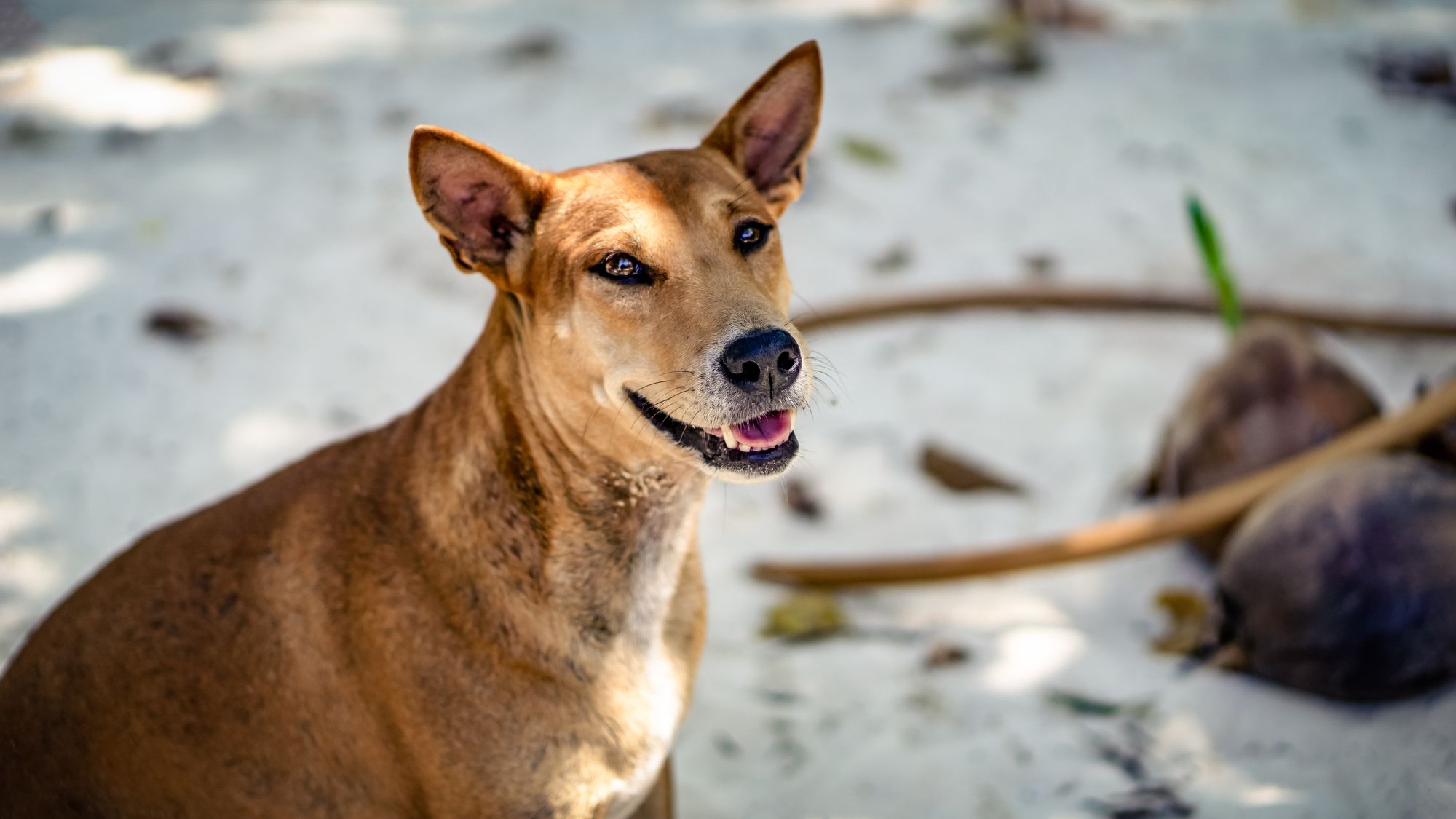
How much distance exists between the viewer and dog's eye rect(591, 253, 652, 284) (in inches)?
89.3

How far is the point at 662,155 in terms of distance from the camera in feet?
8.02

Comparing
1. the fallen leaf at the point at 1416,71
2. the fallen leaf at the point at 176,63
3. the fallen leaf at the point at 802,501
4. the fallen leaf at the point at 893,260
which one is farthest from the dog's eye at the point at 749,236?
the fallen leaf at the point at 1416,71

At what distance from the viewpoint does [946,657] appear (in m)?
3.60

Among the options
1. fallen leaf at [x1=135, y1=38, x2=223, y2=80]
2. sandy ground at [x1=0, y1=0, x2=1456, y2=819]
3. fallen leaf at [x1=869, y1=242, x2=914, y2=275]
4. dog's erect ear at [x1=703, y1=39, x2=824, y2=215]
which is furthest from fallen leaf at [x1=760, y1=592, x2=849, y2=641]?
fallen leaf at [x1=135, y1=38, x2=223, y2=80]

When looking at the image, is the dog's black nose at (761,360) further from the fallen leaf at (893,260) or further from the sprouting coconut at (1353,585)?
the fallen leaf at (893,260)

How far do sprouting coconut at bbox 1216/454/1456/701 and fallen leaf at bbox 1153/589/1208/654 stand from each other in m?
0.15

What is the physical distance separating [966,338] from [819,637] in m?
1.75

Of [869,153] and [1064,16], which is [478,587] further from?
[1064,16]

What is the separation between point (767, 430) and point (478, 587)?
679mm

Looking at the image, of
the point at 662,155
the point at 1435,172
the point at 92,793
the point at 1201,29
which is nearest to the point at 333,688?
the point at 92,793

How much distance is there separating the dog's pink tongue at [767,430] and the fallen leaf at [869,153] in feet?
11.9

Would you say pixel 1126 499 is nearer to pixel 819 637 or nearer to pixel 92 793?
pixel 819 637

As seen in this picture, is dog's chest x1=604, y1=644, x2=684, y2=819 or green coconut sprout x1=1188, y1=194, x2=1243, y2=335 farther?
green coconut sprout x1=1188, y1=194, x2=1243, y2=335

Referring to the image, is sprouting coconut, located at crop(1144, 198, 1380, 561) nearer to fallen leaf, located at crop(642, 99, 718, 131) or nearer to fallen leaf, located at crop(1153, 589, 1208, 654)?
fallen leaf, located at crop(1153, 589, 1208, 654)
